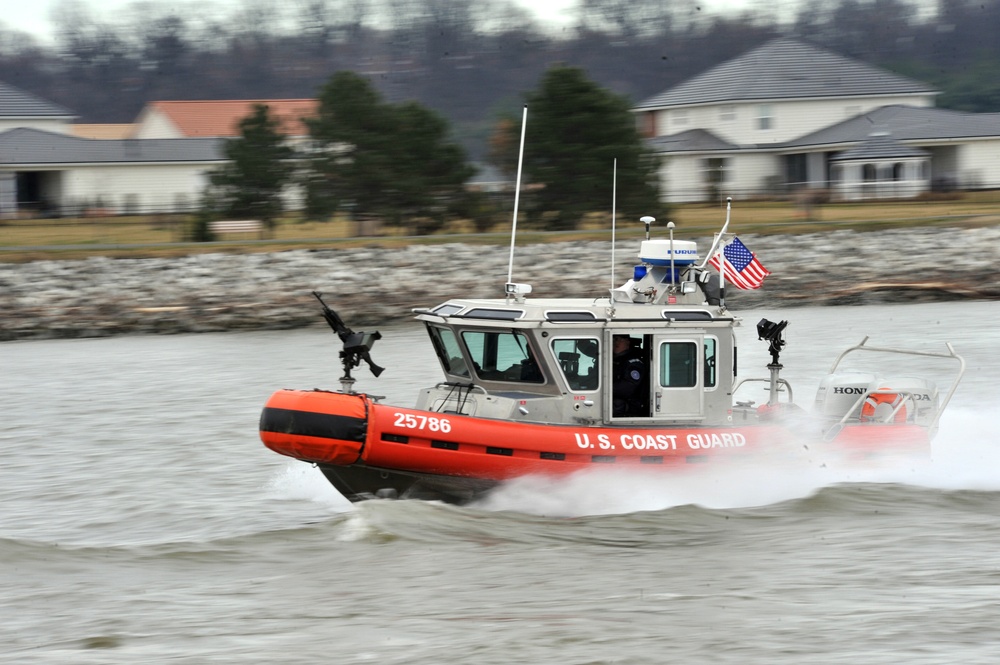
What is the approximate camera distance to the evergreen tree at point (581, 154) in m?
35.8

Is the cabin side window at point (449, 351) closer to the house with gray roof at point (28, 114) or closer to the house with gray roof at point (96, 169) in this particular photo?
the house with gray roof at point (96, 169)

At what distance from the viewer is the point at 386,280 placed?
31.6 m

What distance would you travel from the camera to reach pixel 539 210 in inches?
1444

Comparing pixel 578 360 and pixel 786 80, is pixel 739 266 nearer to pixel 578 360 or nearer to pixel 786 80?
pixel 578 360

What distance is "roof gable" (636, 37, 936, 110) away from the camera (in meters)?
58.7

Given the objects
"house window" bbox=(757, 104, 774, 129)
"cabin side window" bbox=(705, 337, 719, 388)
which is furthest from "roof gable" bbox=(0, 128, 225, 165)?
"cabin side window" bbox=(705, 337, 719, 388)

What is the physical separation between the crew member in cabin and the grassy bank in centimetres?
2225

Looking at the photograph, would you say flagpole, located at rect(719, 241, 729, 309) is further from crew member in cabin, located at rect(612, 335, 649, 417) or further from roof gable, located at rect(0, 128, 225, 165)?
roof gable, located at rect(0, 128, 225, 165)

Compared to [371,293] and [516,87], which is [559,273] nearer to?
[371,293]

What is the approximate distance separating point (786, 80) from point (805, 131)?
3015mm

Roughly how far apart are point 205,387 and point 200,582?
11116 mm

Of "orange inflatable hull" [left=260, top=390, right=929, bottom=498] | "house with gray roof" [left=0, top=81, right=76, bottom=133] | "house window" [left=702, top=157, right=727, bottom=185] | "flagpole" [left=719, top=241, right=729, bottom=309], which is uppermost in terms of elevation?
"house with gray roof" [left=0, top=81, right=76, bottom=133]

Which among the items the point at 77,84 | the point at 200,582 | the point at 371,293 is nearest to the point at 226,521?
the point at 200,582

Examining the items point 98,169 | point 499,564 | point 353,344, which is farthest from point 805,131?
point 499,564
